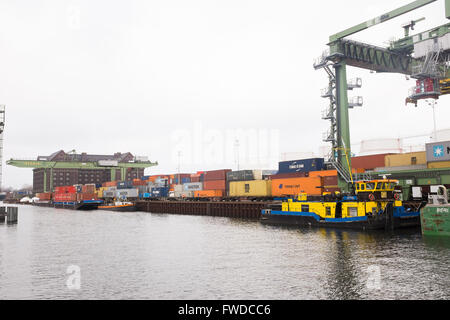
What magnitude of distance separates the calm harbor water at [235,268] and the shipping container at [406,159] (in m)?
16.8

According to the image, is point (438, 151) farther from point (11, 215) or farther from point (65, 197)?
point (65, 197)

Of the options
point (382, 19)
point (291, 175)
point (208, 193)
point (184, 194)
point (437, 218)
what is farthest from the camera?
point (184, 194)

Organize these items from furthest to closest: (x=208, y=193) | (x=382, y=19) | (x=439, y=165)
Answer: (x=208, y=193)
(x=382, y=19)
(x=439, y=165)

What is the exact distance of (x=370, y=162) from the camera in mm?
53312

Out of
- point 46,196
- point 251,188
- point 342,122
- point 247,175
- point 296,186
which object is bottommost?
point 46,196

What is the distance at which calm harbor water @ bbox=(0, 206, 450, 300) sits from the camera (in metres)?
16.8

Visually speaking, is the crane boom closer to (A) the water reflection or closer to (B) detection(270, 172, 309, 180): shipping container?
(B) detection(270, 172, 309, 180): shipping container

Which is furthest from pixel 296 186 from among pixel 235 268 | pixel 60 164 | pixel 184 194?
pixel 60 164

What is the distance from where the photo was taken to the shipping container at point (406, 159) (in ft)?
154

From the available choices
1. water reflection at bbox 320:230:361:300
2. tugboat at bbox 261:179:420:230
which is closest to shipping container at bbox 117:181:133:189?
tugboat at bbox 261:179:420:230

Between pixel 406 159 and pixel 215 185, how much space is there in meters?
37.5

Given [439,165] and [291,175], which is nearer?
[439,165]

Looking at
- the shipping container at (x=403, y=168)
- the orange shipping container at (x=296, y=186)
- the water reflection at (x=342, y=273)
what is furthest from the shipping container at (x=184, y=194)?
the water reflection at (x=342, y=273)
